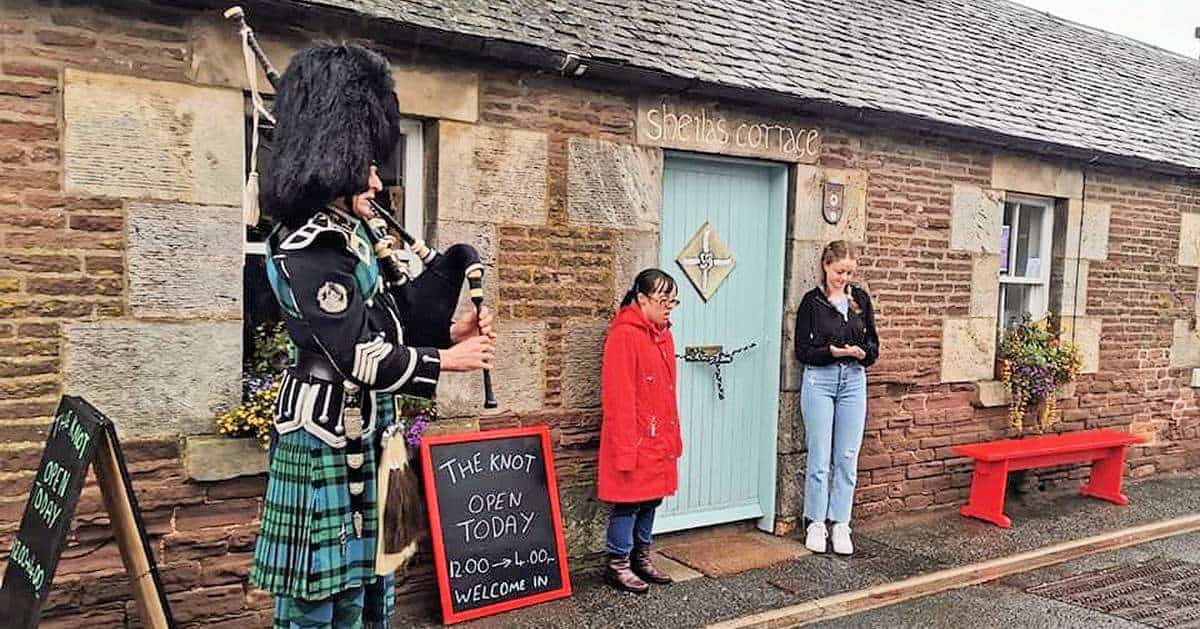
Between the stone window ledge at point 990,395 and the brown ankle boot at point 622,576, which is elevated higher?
the stone window ledge at point 990,395

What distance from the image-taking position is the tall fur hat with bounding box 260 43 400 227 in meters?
2.77

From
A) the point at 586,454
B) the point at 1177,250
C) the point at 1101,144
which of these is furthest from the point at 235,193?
the point at 1177,250

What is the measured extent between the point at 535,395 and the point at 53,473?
2.50 meters

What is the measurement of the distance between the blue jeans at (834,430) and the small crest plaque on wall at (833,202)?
1038mm

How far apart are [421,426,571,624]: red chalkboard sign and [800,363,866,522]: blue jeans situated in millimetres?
1902

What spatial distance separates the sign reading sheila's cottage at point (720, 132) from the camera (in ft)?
18.6

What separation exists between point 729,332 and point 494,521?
84.7 inches

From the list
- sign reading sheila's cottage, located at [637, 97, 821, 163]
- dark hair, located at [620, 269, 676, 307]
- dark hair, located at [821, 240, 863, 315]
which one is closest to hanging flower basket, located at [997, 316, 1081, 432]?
dark hair, located at [821, 240, 863, 315]

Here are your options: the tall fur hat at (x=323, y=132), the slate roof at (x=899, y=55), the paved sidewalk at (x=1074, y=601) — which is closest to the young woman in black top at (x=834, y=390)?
the paved sidewalk at (x=1074, y=601)

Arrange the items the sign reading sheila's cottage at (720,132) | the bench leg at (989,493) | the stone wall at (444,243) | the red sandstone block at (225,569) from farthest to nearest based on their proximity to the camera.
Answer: the bench leg at (989,493) < the sign reading sheila's cottage at (720,132) < the red sandstone block at (225,569) < the stone wall at (444,243)

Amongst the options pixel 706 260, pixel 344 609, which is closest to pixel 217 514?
pixel 344 609

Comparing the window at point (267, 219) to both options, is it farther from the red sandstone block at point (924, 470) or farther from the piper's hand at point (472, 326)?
the red sandstone block at point (924, 470)

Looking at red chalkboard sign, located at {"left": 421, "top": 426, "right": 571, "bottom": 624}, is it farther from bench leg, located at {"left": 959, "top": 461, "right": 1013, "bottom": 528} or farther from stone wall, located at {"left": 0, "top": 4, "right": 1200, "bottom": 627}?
bench leg, located at {"left": 959, "top": 461, "right": 1013, "bottom": 528}

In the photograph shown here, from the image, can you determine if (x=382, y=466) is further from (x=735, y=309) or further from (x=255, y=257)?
(x=735, y=309)
